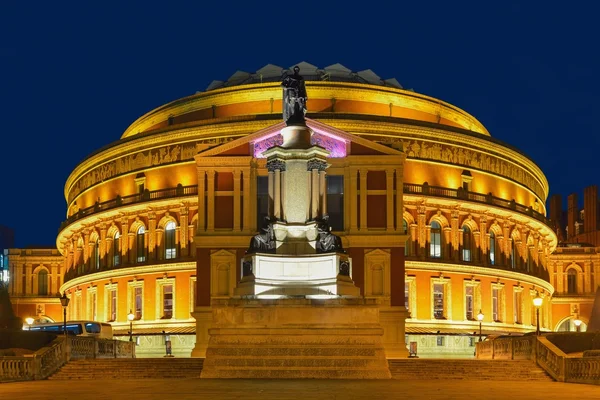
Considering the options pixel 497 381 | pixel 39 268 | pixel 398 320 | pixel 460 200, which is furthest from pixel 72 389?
pixel 39 268

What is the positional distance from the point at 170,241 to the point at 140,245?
130 inches

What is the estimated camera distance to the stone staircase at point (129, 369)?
44469 mm

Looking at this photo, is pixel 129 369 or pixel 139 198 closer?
pixel 129 369

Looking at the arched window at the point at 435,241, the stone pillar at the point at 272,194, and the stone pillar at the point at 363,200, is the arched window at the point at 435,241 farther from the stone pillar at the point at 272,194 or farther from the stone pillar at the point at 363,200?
the stone pillar at the point at 272,194

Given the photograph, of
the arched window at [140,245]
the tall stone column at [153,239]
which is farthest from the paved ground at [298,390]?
the arched window at [140,245]

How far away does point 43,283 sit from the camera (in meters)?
111

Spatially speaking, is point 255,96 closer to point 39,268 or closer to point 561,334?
point 39,268

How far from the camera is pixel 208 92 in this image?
9175cm

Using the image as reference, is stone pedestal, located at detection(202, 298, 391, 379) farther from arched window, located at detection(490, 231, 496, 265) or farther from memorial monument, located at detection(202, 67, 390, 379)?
arched window, located at detection(490, 231, 496, 265)

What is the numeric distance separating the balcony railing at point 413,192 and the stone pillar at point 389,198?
1054 cm

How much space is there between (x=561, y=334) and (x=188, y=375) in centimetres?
1651

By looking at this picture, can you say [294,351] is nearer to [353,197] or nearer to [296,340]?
[296,340]

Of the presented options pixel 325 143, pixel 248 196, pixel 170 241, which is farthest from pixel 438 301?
pixel 170 241

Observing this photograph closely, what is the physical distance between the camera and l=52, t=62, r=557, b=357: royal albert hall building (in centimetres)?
7425
